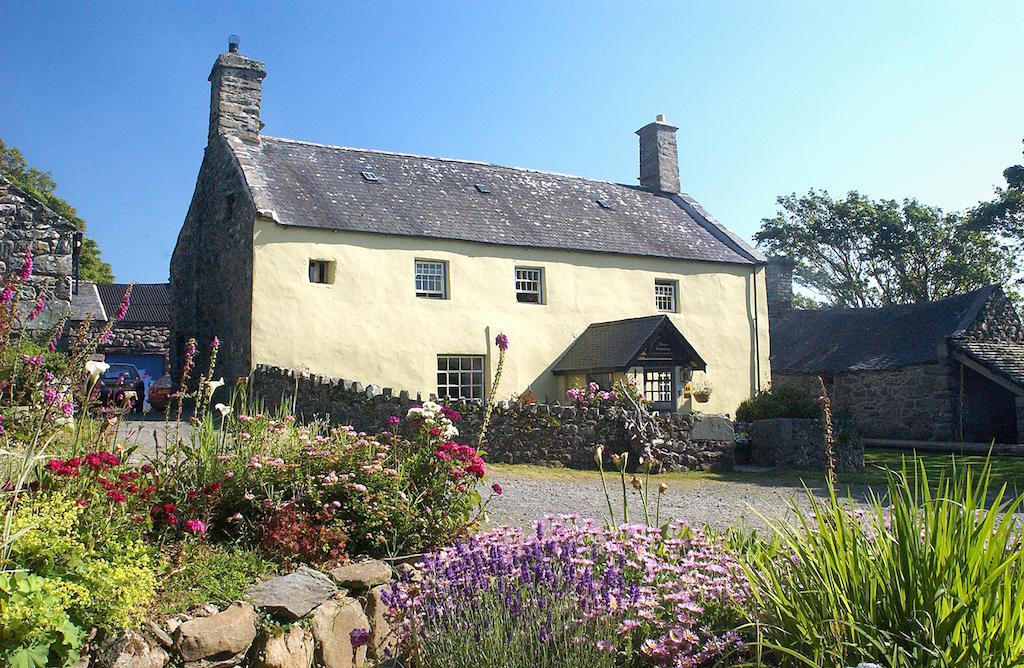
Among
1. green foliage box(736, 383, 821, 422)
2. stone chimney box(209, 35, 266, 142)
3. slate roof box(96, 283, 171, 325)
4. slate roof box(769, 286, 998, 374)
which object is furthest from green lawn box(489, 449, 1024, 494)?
slate roof box(96, 283, 171, 325)

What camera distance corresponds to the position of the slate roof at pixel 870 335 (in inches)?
938

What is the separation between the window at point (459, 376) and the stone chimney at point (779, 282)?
18.4m

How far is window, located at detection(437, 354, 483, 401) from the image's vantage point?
18672 millimetres

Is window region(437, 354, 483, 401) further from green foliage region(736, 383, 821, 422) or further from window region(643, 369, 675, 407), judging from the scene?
green foliage region(736, 383, 821, 422)

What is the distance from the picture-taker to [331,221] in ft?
57.1

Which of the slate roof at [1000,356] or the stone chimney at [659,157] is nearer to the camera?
the slate roof at [1000,356]

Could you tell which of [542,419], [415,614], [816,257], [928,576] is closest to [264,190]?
[542,419]

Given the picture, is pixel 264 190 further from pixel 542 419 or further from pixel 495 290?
pixel 542 419

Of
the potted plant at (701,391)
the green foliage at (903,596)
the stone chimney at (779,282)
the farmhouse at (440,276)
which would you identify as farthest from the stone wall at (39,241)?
the stone chimney at (779,282)

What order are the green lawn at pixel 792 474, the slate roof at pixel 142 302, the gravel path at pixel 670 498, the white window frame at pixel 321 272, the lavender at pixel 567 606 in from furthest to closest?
the slate roof at pixel 142 302 → the white window frame at pixel 321 272 → the green lawn at pixel 792 474 → the gravel path at pixel 670 498 → the lavender at pixel 567 606

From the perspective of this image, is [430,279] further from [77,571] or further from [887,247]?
[887,247]

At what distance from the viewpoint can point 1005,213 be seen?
3088cm

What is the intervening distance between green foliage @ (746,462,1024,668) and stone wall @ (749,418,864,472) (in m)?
11.8

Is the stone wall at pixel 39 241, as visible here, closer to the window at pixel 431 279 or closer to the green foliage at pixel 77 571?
the window at pixel 431 279
